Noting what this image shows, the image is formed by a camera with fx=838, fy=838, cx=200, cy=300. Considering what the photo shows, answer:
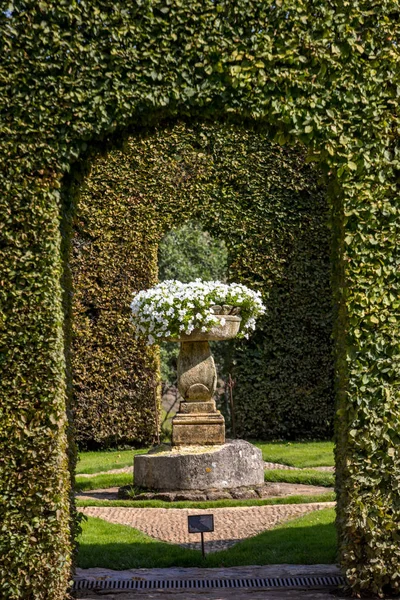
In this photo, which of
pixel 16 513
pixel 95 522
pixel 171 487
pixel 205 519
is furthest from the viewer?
pixel 171 487

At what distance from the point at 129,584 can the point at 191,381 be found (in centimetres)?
410

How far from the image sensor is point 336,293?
5730 mm

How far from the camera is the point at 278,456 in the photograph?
39.0 ft

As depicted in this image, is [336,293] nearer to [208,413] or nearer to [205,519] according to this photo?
[205,519]

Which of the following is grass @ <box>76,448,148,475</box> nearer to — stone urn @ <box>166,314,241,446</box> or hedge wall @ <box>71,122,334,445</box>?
hedge wall @ <box>71,122,334,445</box>

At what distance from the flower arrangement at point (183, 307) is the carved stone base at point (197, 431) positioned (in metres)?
1.04

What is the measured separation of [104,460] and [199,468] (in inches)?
133

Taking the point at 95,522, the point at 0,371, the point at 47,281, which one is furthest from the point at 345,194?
the point at 95,522

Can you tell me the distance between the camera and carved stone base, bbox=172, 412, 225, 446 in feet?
32.1

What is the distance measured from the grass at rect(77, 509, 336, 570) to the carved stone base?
82.5 inches

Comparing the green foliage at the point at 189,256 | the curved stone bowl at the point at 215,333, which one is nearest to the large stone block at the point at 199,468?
the curved stone bowl at the point at 215,333

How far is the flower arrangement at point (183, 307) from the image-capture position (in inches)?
376

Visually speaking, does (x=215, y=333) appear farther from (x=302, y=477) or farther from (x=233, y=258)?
(x=233, y=258)

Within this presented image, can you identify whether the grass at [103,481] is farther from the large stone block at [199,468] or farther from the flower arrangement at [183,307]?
the flower arrangement at [183,307]
